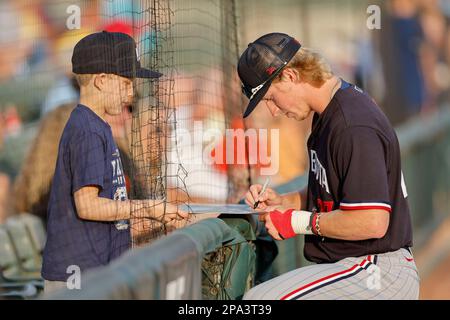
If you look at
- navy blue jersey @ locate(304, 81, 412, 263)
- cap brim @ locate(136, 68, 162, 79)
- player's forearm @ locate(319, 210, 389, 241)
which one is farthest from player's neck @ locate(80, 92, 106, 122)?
player's forearm @ locate(319, 210, 389, 241)

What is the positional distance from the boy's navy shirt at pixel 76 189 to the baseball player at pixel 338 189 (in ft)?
2.30

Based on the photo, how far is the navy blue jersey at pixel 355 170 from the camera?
4.14 metres

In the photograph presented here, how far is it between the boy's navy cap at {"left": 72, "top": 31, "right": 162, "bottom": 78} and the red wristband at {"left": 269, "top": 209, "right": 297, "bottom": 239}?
854 millimetres

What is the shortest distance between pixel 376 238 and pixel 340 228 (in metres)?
0.18

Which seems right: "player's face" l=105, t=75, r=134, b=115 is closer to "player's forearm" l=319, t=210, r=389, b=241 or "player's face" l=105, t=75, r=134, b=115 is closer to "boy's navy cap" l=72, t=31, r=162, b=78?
"boy's navy cap" l=72, t=31, r=162, b=78

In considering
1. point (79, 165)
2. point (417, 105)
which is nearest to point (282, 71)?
point (79, 165)

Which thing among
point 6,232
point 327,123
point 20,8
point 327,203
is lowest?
point 6,232

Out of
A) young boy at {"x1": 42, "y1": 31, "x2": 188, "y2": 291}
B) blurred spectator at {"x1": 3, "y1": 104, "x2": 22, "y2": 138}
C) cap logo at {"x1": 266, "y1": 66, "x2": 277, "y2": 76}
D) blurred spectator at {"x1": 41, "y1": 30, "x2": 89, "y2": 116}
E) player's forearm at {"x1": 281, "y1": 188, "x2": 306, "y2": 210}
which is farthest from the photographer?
blurred spectator at {"x1": 3, "y1": 104, "x2": 22, "y2": 138}

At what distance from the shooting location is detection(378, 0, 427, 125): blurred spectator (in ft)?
38.6

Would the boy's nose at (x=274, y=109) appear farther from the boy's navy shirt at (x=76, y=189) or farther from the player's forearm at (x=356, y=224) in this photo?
the boy's navy shirt at (x=76, y=189)

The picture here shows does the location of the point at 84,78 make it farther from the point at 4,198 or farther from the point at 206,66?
the point at 4,198

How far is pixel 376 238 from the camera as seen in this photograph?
4309 mm

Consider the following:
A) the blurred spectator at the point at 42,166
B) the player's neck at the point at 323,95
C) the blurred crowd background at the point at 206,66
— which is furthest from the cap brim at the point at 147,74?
the blurred spectator at the point at 42,166
